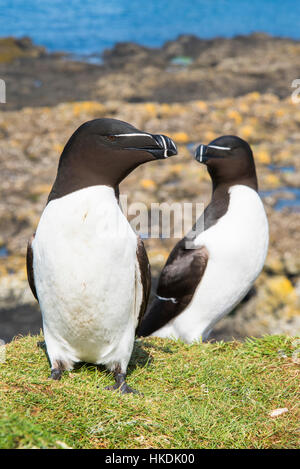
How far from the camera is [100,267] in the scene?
4449mm

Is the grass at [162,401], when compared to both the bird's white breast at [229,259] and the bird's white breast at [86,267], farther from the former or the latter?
the bird's white breast at [229,259]

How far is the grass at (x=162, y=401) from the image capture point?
3.82m

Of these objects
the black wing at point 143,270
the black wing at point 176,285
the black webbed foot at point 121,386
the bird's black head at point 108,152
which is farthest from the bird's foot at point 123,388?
the black wing at point 176,285

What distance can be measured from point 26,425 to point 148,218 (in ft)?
32.2

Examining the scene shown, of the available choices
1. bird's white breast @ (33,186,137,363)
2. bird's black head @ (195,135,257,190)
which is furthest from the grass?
bird's black head @ (195,135,257,190)

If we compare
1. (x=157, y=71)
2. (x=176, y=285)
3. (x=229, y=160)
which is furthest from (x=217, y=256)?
(x=157, y=71)

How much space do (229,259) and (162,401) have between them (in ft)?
8.70

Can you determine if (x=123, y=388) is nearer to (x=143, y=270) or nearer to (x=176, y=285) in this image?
(x=143, y=270)

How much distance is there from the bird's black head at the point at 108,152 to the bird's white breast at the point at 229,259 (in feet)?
8.35

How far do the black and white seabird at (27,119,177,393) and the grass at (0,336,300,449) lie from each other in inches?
12.5

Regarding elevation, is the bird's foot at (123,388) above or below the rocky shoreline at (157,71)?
below

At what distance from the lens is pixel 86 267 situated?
4.44 metres

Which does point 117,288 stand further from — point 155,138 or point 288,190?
point 288,190
